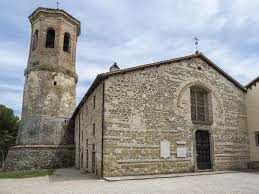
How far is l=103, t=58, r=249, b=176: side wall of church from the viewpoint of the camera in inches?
480

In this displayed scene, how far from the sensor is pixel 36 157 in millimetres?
19688

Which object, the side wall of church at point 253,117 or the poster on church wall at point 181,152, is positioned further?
the side wall of church at point 253,117

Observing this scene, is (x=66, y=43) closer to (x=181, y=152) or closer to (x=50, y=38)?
(x=50, y=38)

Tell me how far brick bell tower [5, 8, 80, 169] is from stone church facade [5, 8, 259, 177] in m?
0.08

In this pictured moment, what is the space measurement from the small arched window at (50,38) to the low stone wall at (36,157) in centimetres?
932

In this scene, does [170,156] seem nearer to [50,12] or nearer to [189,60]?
[189,60]

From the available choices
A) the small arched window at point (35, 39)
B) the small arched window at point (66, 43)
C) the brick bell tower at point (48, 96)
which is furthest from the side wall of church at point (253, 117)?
the small arched window at point (35, 39)

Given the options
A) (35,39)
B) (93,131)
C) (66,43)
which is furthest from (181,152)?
(35,39)

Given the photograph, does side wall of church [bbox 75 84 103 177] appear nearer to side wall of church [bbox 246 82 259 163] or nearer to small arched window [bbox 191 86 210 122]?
small arched window [bbox 191 86 210 122]

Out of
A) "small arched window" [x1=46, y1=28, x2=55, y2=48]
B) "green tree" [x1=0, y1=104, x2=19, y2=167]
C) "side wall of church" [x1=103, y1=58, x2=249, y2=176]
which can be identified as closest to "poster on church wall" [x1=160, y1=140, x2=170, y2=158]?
"side wall of church" [x1=103, y1=58, x2=249, y2=176]

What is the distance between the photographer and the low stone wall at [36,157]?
19.5 m

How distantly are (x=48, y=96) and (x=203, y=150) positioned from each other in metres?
13.5

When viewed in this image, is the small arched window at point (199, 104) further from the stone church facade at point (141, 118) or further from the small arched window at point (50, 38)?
the small arched window at point (50, 38)

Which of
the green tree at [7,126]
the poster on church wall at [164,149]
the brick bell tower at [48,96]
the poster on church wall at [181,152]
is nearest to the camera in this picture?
the poster on church wall at [164,149]
